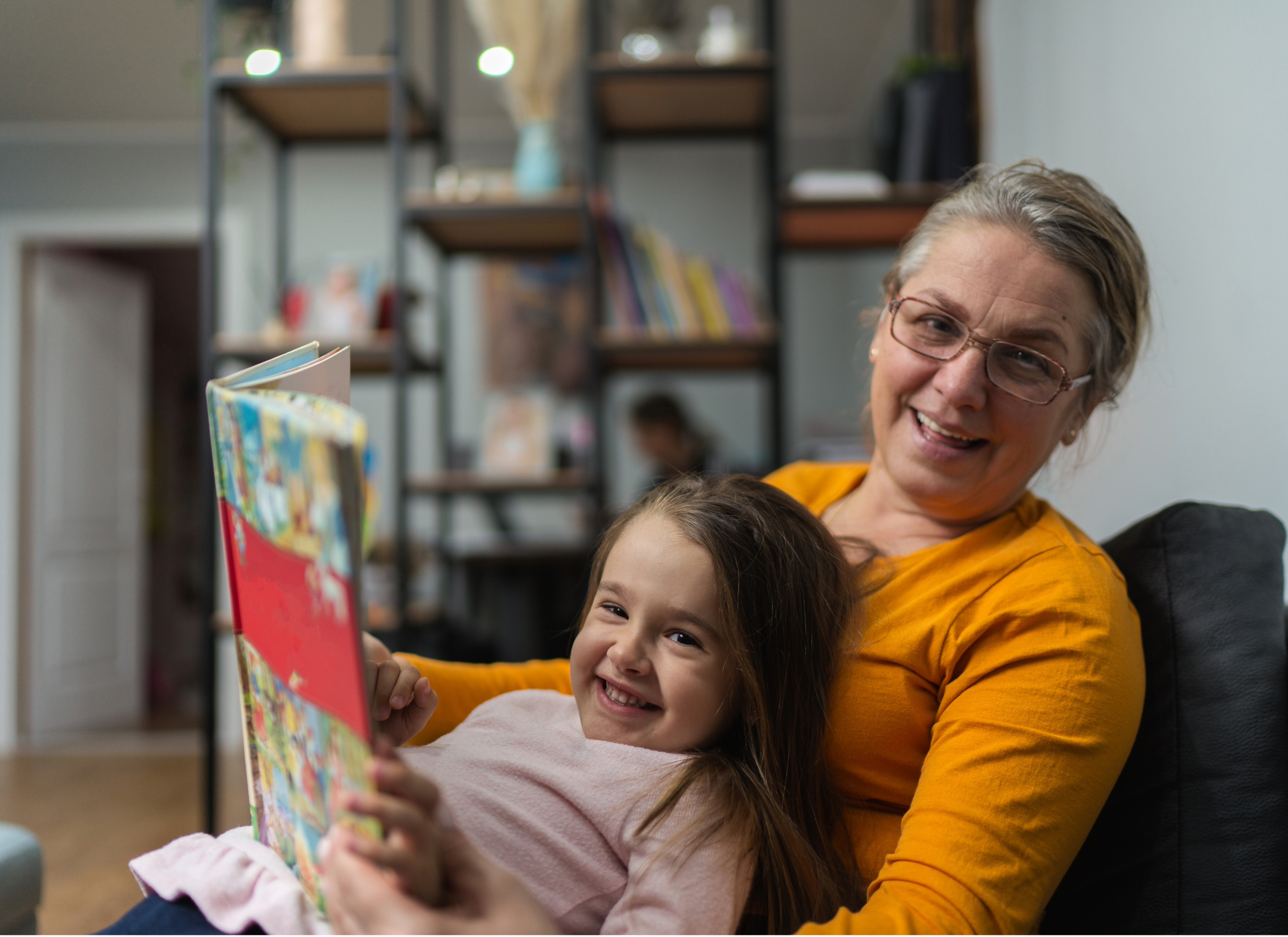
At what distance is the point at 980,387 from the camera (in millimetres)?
1001

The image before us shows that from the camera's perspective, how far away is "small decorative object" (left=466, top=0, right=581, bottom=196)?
111 inches

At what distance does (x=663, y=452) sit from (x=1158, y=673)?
292 centimetres

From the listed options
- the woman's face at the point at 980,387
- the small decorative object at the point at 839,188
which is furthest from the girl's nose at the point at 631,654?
the small decorative object at the point at 839,188

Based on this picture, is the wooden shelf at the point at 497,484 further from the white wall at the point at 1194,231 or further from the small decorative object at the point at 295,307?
the white wall at the point at 1194,231

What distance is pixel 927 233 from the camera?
108 cm

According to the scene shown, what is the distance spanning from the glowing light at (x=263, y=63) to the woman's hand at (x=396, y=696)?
239 centimetres

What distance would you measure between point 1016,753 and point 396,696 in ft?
1.82

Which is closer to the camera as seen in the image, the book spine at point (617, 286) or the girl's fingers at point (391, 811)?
the girl's fingers at point (391, 811)

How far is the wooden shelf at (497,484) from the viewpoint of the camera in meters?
2.84

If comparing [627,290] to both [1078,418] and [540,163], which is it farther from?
→ [1078,418]

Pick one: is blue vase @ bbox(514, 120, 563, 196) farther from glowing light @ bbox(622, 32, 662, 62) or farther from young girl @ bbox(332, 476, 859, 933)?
young girl @ bbox(332, 476, 859, 933)

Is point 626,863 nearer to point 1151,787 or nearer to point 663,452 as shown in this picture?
point 1151,787

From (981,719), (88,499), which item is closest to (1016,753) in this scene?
(981,719)

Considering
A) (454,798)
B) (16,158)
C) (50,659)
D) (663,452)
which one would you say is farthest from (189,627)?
(454,798)
